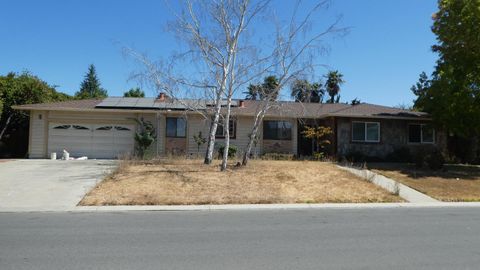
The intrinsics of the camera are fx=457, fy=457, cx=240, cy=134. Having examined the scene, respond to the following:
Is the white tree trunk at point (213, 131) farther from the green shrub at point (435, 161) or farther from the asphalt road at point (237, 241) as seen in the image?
the green shrub at point (435, 161)

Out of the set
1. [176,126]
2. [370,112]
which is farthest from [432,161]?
[176,126]

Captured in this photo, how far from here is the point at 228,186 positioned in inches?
628

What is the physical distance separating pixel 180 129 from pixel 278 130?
19.9 ft

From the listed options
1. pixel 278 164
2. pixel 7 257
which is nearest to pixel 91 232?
pixel 7 257

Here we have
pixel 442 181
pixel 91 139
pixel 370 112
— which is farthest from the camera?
pixel 370 112

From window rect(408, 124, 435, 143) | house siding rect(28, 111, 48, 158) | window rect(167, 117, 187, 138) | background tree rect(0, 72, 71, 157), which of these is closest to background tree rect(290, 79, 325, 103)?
window rect(167, 117, 187, 138)

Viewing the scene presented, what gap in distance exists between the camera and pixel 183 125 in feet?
91.5

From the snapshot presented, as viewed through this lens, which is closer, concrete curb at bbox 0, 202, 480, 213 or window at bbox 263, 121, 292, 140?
concrete curb at bbox 0, 202, 480, 213

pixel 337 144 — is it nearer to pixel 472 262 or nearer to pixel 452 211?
pixel 452 211

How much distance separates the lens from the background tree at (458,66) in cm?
2238

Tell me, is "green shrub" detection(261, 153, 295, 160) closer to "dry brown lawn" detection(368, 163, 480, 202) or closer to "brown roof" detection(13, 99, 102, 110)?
"dry brown lawn" detection(368, 163, 480, 202)

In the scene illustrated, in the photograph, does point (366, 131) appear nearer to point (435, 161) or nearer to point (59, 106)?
point (435, 161)

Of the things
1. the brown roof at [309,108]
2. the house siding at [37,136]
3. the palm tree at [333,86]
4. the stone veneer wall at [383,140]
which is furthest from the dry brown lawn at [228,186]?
the palm tree at [333,86]

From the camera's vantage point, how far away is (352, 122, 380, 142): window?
90.5 ft
